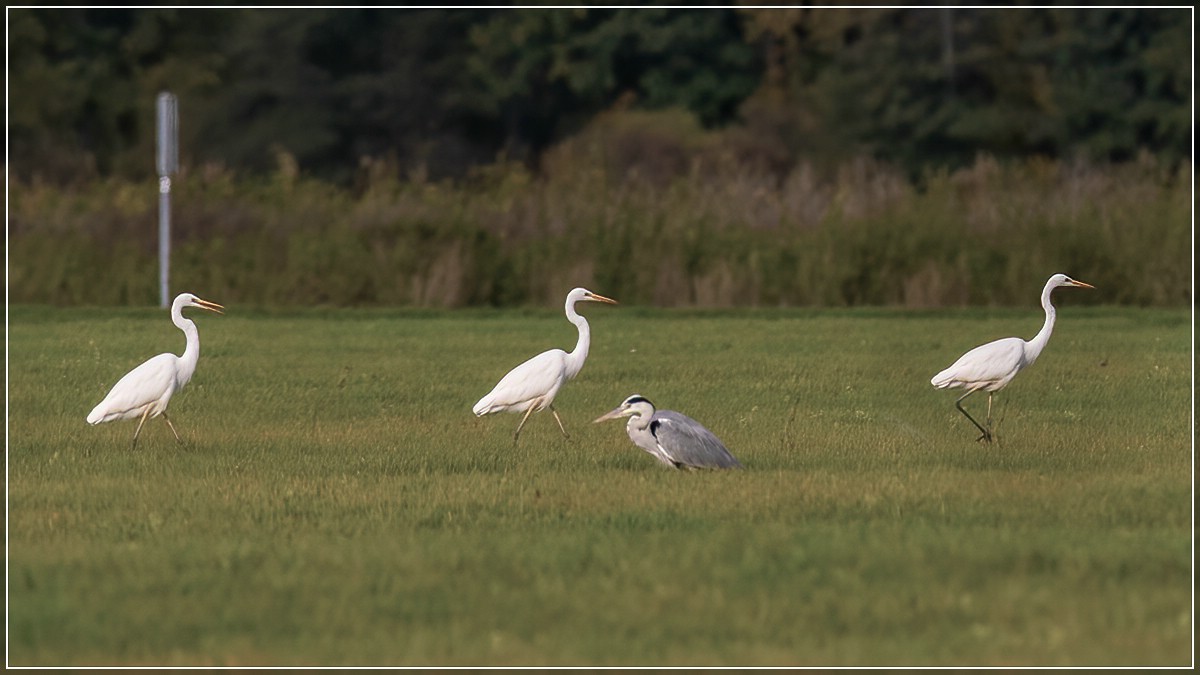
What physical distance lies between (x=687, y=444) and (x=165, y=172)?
48.1 feet

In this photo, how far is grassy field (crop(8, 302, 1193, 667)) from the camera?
6516 millimetres

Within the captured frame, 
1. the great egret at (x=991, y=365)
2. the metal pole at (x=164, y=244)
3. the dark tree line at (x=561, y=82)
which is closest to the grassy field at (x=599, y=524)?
the great egret at (x=991, y=365)

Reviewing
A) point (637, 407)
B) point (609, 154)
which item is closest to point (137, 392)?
point (637, 407)

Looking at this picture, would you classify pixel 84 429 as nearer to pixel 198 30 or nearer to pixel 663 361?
pixel 663 361

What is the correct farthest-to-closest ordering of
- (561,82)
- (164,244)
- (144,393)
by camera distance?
(561,82), (164,244), (144,393)

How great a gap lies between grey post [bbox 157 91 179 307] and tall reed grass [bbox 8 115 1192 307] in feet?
1.28

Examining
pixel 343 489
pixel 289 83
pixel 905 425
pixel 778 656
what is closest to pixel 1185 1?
pixel 289 83

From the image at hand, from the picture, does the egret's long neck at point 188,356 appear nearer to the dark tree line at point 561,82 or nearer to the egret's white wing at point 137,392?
the egret's white wing at point 137,392

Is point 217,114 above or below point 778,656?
above

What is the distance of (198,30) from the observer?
44.4m

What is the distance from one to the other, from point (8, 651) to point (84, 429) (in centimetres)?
555

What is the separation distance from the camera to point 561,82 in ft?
147

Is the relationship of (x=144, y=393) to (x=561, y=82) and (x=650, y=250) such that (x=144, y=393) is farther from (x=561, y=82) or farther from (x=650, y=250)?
(x=561, y=82)

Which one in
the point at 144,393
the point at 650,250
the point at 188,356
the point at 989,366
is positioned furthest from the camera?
the point at 650,250
